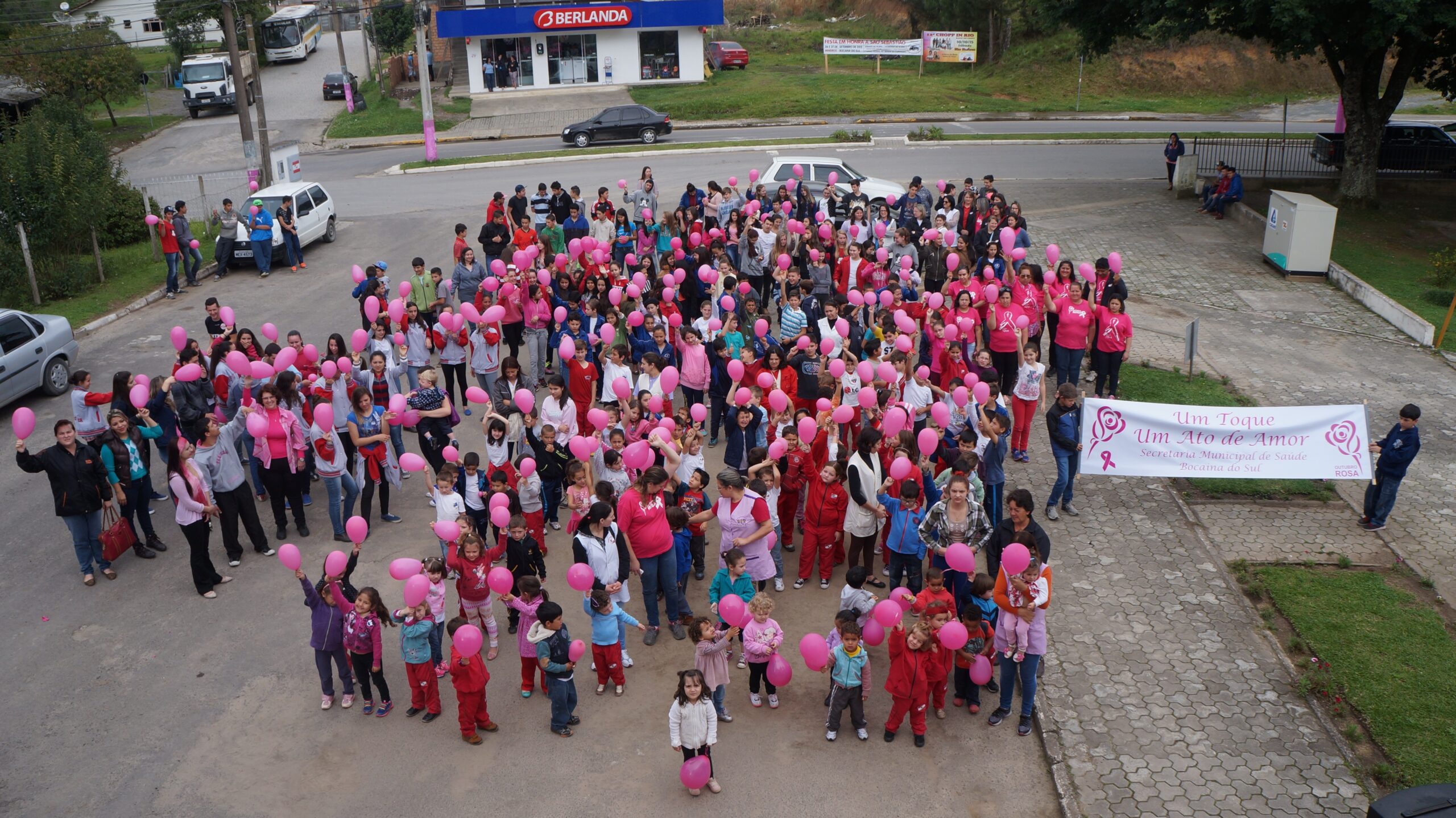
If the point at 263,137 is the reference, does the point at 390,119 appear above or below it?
above

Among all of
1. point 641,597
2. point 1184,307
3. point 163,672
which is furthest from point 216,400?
point 1184,307

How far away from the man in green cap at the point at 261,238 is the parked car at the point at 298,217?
7 centimetres

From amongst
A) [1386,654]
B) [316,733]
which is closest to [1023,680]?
[1386,654]

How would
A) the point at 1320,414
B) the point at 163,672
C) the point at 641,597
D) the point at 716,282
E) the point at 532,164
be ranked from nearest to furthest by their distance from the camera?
the point at 163,672 < the point at 641,597 < the point at 1320,414 < the point at 716,282 < the point at 532,164

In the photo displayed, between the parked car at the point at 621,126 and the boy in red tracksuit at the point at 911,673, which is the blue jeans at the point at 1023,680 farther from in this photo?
the parked car at the point at 621,126

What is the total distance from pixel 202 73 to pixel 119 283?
28338mm

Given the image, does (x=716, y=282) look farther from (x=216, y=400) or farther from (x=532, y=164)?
(x=532, y=164)

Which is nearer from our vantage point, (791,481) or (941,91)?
(791,481)

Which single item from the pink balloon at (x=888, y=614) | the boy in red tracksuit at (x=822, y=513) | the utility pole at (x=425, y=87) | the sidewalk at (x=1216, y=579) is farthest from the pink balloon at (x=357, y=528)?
the utility pole at (x=425, y=87)

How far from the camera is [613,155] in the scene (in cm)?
3103

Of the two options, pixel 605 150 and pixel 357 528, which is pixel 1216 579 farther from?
pixel 605 150

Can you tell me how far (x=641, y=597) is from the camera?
9758 mm

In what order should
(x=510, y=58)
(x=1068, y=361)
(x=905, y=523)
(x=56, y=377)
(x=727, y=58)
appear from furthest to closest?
(x=727, y=58) → (x=510, y=58) → (x=56, y=377) → (x=1068, y=361) → (x=905, y=523)

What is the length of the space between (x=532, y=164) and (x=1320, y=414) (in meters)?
24.2
